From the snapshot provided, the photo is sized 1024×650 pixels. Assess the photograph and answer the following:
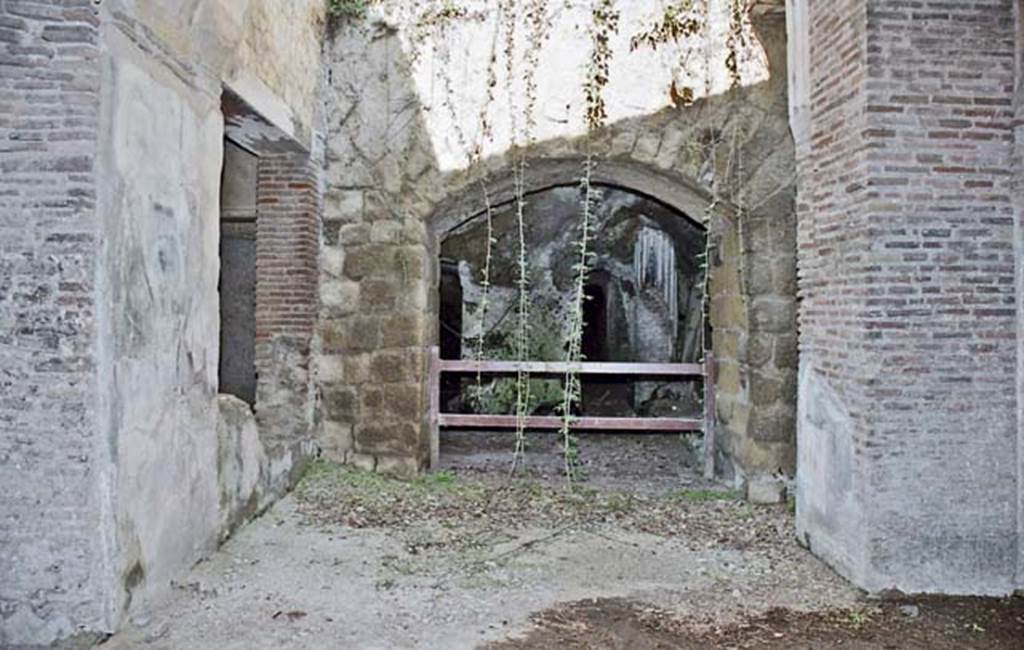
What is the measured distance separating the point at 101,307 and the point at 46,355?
256mm

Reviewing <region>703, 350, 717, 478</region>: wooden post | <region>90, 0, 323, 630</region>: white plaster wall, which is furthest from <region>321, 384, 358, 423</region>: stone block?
<region>703, 350, 717, 478</region>: wooden post

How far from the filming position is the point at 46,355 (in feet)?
10.1

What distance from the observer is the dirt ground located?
3344 millimetres

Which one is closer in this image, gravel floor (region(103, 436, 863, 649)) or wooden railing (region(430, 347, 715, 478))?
gravel floor (region(103, 436, 863, 649))

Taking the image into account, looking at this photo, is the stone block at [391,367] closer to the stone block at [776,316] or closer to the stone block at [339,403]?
the stone block at [339,403]

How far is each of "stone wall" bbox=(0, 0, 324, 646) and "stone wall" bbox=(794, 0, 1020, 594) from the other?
10.1 ft

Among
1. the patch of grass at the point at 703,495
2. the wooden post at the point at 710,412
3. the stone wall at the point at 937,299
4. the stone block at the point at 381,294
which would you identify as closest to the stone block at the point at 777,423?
the patch of grass at the point at 703,495

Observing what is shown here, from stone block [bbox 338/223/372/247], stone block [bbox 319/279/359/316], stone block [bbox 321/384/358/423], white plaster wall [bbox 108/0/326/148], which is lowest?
stone block [bbox 321/384/358/423]

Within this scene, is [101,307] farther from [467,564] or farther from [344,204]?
[344,204]

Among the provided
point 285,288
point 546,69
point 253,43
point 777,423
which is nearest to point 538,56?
point 546,69

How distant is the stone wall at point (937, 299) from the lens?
12.5ft

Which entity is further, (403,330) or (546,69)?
(403,330)

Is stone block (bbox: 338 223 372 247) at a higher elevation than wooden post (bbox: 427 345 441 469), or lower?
higher

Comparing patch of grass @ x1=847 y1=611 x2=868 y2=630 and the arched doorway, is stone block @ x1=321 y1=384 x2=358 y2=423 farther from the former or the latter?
patch of grass @ x1=847 y1=611 x2=868 y2=630
